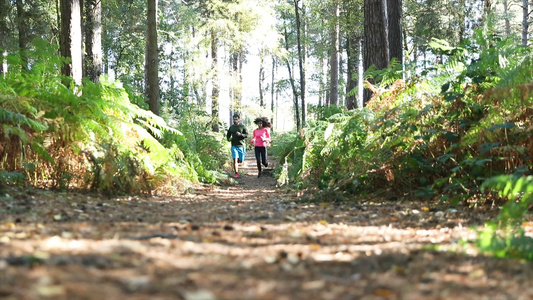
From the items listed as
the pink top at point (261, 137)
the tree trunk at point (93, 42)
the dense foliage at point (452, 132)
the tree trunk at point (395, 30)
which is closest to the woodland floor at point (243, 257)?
the dense foliage at point (452, 132)

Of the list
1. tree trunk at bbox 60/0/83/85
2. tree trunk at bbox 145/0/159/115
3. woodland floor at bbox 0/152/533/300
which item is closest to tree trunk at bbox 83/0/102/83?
tree trunk at bbox 145/0/159/115

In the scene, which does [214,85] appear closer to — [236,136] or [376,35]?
[236,136]

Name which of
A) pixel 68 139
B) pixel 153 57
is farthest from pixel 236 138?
pixel 68 139

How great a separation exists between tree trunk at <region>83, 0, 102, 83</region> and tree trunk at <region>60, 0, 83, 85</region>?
416cm

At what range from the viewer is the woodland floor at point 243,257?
172 centimetres

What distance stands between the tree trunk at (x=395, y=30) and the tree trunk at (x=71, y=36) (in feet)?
20.7

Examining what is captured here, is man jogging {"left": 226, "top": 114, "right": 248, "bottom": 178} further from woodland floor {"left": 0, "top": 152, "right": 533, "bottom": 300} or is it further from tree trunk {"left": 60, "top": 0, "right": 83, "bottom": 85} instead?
woodland floor {"left": 0, "top": 152, "right": 533, "bottom": 300}

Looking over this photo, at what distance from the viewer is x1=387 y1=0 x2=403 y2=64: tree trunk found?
379 inches

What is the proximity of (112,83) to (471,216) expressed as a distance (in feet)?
17.0

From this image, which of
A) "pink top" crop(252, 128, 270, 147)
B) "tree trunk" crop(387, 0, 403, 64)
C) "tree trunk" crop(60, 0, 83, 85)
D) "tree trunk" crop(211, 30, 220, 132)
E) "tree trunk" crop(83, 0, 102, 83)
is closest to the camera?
"tree trunk" crop(60, 0, 83, 85)

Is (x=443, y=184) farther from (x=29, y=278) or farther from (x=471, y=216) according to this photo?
(x=29, y=278)

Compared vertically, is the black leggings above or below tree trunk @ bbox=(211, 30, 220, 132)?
below

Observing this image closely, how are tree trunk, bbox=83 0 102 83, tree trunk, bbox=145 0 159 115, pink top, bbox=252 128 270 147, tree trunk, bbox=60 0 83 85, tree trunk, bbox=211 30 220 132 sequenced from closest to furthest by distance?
tree trunk, bbox=60 0 83 85 → tree trunk, bbox=145 0 159 115 → tree trunk, bbox=83 0 102 83 → pink top, bbox=252 128 270 147 → tree trunk, bbox=211 30 220 132

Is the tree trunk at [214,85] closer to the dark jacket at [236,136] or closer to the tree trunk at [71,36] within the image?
the dark jacket at [236,136]
